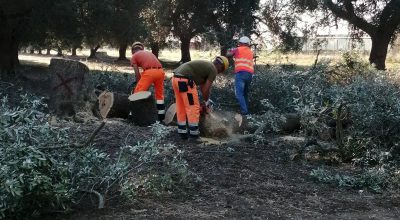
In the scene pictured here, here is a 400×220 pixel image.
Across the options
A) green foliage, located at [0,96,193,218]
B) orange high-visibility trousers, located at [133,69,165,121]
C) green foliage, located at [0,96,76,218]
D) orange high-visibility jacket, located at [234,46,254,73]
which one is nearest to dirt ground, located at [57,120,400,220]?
green foliage, located at [0,96,193,218]

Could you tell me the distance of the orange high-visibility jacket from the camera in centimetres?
966

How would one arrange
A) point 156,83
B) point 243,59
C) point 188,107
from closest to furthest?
point 188,107 < point 156,83 < point 243,59

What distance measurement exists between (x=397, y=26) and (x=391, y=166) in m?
19.5

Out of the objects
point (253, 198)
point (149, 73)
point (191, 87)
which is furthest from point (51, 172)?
point (149, 73)

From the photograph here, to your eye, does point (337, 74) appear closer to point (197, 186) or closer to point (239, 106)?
point (239, 106)

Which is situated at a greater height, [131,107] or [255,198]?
[131,107]

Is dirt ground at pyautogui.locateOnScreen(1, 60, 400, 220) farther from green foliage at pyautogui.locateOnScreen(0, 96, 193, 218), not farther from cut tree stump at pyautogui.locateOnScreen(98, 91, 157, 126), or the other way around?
cut tree stump at pyautogui.locateOnScreen(98, 91, 157, 126)

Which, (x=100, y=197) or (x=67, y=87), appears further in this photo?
(x=67, y=87)

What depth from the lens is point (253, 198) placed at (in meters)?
4.61

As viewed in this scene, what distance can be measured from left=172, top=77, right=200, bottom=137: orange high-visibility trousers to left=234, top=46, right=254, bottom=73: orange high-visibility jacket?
272cm

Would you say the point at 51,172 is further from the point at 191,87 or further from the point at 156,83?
Result: the point at 156,83

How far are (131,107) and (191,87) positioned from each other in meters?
1.61

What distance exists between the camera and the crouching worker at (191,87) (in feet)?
23.1

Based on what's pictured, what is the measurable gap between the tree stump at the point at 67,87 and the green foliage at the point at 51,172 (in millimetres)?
3604
